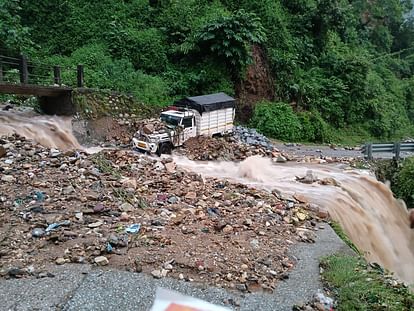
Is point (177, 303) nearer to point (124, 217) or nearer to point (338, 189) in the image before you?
point (124, 217)

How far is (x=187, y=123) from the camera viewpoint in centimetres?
1495

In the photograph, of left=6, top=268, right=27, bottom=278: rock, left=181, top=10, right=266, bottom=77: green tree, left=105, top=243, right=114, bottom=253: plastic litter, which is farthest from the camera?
left=181, top=10, right=266, bottom=77: green tree

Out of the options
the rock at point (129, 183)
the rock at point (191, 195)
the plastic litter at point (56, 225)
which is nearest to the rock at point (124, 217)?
the plastic litter at point (56, 225)

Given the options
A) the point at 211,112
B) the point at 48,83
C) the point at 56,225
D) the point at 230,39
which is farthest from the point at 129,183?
the point at 230,39

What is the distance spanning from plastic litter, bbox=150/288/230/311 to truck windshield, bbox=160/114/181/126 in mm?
8799

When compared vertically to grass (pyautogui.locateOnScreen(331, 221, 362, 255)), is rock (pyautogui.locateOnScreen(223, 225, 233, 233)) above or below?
above

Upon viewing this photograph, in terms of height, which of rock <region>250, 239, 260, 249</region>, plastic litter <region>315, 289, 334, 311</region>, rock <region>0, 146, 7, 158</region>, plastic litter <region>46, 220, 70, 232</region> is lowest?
rock <region>250, 239, 260, 249</region>

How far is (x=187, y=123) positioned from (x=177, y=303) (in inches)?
375

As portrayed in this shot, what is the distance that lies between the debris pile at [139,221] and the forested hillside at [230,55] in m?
7.69

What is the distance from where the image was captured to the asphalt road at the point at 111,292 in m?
5.88

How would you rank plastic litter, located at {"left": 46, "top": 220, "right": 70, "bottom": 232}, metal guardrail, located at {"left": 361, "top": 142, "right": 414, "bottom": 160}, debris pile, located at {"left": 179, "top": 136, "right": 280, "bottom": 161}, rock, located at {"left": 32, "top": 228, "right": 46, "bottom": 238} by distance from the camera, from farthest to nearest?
metal guardrail, located at {"left": 361, "top": 142, "right": 414, "bottom": 160}
debris pile, located at {"left": 179, "top": 136, "right": 280, "bottom": 161}
plastic litter, located at {"left": 46, "top": 220, "right": 70, "bottom": 232}
rock, located at {"left": 32, "top": 228, "right": 46, "bottom": 238}

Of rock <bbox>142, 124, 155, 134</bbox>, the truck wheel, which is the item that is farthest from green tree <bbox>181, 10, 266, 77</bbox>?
the truck wheel

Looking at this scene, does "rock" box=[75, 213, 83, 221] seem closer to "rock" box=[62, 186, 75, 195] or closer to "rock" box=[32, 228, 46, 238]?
"rock" box=[32, 228, 46, 238]

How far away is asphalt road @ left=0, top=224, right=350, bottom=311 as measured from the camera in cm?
588
